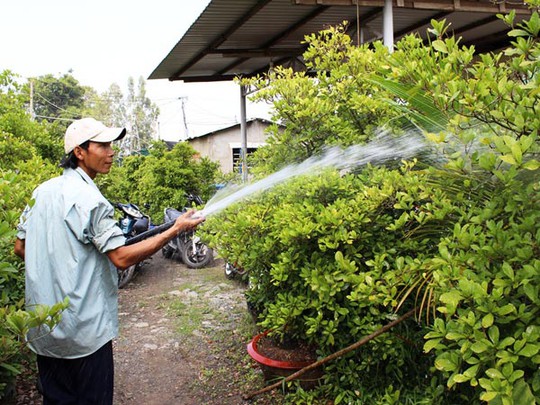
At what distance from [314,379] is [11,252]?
2.15m

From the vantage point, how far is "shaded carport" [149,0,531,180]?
7.34 m

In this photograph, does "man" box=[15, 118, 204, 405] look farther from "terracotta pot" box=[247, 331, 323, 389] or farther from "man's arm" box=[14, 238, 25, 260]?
"terracotta pot" box=[247, 331, 323, 389]

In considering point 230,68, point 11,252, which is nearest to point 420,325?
point 11,252

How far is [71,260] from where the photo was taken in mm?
2314

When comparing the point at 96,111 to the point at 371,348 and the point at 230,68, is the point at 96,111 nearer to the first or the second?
the point at 230,68

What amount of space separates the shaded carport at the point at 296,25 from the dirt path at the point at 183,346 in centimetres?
181

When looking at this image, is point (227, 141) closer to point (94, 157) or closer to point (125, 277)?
point (125, 277)

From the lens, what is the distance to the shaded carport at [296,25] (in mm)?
7344

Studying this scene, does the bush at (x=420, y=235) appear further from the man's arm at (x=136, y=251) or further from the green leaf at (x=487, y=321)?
the man's arm at (x=136, y=251)

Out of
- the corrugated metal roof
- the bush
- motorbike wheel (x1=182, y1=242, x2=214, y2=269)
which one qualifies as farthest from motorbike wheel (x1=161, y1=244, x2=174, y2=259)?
the bush

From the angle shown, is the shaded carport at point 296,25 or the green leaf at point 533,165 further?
the shaded carport at point 296,25

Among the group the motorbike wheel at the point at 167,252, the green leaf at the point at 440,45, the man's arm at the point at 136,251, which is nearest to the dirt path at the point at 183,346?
the motorbike wheel at the point at 167,252

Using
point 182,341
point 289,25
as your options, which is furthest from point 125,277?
point 289,25

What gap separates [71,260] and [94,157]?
1.79 feet
